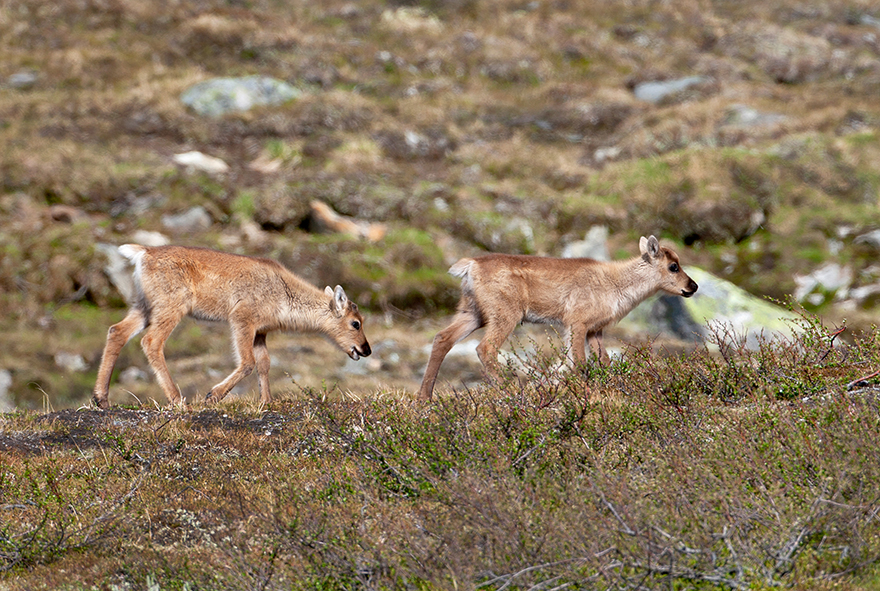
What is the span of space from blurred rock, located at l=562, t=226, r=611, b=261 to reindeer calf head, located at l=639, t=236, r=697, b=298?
7408 mm

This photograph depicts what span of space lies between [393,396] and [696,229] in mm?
14559

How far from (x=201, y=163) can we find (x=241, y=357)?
45.7 feet

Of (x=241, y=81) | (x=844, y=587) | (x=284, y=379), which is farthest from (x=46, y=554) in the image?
(x=241, y=81)

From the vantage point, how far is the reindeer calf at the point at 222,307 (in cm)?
968

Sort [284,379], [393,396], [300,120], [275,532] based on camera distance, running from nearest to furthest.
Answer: [275,532] → [393,396] → [284,379] → [300,120]

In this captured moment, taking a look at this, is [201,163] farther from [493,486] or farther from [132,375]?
[493,486]

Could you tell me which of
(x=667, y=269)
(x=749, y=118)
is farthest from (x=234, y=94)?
(x=667, y=269)

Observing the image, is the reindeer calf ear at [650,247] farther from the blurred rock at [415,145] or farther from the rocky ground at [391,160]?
the blurred rock at [415,145]

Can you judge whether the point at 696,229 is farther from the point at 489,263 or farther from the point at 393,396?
the point at 393,396

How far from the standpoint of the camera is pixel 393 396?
823cm

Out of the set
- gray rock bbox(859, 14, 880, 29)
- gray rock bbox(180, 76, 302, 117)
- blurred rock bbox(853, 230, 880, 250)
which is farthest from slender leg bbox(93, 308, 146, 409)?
gray rock bbox(859, 14, 880, 29)

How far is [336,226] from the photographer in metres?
20.6

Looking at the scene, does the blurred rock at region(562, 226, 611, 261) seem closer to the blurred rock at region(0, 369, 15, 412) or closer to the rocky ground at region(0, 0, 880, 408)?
the rocky ground at region(0, 0, 880, 408)

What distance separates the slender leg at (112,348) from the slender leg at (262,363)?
1.47 meters
